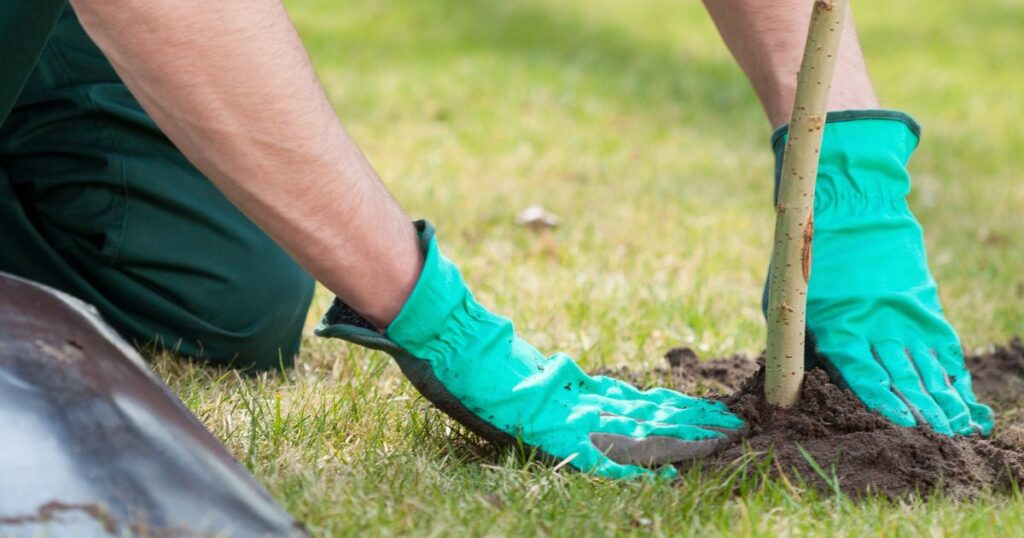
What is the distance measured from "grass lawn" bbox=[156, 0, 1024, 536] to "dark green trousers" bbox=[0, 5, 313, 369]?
4.1 inches

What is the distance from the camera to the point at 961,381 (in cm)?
187

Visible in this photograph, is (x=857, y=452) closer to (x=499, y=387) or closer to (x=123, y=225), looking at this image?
(x=499, y=387)

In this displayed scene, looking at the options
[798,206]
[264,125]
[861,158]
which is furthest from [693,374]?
[264,125]

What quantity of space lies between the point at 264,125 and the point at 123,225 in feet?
2.70

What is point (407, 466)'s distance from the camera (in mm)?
1602

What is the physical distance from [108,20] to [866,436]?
3.81ft

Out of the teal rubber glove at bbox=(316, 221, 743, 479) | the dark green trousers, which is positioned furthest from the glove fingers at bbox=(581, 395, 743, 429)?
the dark green trousers

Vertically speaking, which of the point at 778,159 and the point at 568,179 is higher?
the point at 778,159

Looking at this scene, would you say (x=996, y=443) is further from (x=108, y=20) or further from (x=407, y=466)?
(x=108, y=20)

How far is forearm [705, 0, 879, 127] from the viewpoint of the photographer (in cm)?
187

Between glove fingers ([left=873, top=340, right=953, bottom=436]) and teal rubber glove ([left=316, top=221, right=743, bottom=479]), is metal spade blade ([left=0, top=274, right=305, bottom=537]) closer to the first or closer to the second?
teal rubber glove ([left=316, top=221, right=743, bottom=479])

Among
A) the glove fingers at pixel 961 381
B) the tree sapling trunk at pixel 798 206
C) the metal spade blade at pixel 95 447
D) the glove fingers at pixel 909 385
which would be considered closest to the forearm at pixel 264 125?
the metal spade blade at pixel 95 447

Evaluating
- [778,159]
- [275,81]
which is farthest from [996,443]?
[275,81]

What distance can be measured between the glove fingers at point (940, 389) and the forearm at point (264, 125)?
32.6 inches
